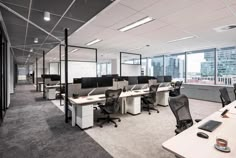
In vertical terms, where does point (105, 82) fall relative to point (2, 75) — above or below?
below

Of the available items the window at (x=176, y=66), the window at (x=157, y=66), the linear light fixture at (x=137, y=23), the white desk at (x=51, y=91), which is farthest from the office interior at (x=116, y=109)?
the window at (x=157, y=66)

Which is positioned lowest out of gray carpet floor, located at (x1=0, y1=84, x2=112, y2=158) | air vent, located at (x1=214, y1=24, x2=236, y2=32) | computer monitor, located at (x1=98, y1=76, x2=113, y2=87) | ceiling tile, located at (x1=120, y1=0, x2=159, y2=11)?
gray carpet floor, located at (x1=0, y1=84, x2=112, y2=158)

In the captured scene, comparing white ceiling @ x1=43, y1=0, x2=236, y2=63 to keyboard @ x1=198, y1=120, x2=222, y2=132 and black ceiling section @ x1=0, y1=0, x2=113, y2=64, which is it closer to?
black ceiling section @ x1=0, y1=0, x2=113, y2=64

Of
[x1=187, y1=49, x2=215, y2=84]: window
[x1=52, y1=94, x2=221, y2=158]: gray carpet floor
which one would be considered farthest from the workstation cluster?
[x1=187, y1=49, x2=215, y2=84]: window

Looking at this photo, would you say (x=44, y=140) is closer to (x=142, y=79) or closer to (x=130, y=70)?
(x=142, y=79)

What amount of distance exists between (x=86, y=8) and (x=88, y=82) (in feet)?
6.12

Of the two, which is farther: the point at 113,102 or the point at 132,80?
the point at 132,80

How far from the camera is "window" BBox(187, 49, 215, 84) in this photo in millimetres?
6586

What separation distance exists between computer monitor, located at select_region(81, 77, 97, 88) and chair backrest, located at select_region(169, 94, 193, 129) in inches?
93.7

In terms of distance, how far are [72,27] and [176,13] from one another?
8.91 ft

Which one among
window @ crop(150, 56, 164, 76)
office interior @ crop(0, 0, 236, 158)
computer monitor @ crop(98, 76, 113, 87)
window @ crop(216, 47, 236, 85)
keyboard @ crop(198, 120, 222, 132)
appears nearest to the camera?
keyboard @ crop(198, 120, 222, 132)

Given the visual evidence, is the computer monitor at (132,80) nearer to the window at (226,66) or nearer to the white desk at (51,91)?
the white desk at (51,91)

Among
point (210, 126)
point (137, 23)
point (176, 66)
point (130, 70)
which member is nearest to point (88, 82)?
point (137, 23)

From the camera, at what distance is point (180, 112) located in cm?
201
